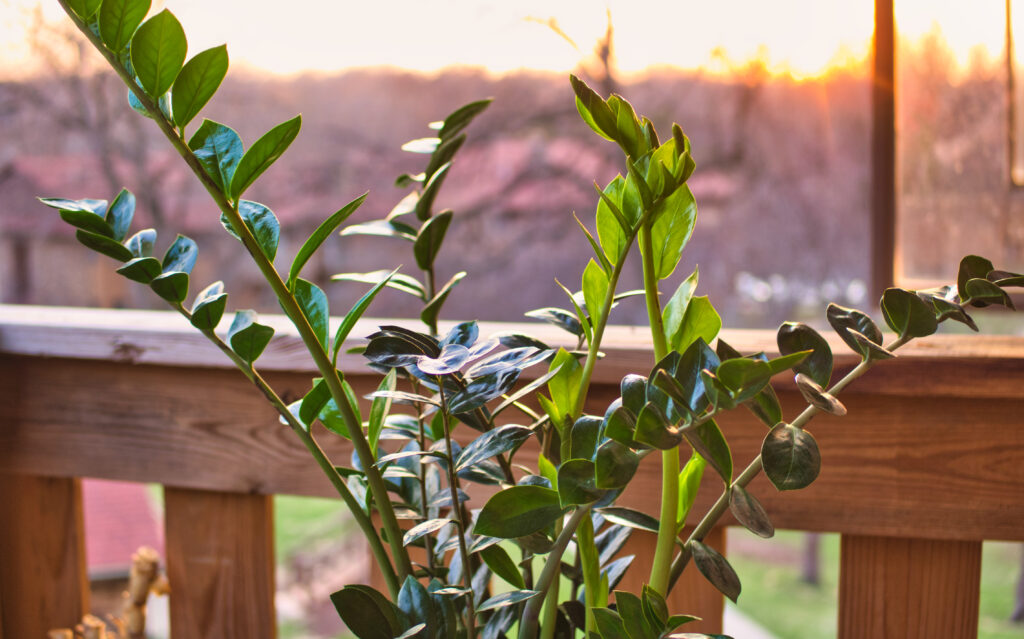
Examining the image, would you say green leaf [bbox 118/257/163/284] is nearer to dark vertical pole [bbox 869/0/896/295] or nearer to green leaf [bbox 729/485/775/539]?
green leaf [bbox 729/485/775/539]

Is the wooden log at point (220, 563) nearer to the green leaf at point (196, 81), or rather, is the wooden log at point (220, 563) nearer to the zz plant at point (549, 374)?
the zz plant at point (549, 374)

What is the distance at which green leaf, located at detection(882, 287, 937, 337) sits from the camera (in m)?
0.37

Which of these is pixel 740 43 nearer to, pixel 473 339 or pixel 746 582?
pixel 746 582

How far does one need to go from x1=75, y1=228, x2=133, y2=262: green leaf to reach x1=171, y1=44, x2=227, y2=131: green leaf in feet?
0.24

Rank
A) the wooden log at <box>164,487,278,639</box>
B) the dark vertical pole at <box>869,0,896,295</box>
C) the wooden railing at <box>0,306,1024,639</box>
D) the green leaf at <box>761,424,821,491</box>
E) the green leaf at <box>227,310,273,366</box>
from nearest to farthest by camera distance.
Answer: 1. the green leaf at <box>761,424,821,491</box>
2. the green leaf at <box>227,310,273,366</box>
3. the wooden railing at <box>0,306,1024,639</box>
4. the wooden log at <box>164,487,278,639</box>
5. the dark vertical pole at <box>869,0,896,295</box>

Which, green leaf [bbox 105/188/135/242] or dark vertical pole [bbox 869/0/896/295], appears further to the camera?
dark vertical pole [bbox 869/0/896/295]

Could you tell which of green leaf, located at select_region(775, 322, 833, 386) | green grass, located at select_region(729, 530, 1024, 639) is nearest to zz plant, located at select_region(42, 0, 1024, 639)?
green leaf, located at select_region(775, 322, 833, 386)

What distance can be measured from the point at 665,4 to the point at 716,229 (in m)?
1.73

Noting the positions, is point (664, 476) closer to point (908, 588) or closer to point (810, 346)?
point (810, 346)

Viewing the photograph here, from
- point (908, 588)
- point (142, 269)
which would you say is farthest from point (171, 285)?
point (908, 588)

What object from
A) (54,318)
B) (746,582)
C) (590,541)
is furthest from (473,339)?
(746,582)

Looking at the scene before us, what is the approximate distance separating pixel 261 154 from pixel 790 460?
0.27m

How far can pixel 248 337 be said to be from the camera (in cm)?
41

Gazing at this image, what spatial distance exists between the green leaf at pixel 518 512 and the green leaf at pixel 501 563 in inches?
2.7
